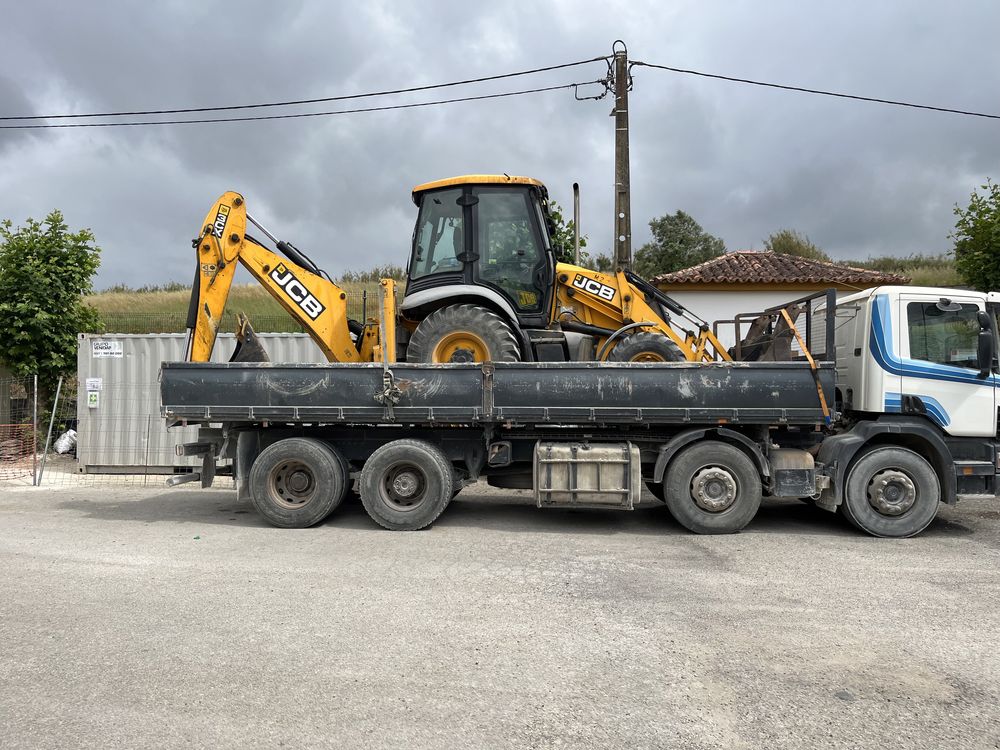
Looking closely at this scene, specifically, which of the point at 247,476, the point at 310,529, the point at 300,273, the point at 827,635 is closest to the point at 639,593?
the point at 827,635

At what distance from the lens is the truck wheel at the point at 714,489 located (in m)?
8.55

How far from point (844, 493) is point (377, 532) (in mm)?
5230

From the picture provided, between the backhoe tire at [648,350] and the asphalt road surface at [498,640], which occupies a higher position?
the backhoe tire at [648,350]

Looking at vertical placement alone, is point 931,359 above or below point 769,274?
below

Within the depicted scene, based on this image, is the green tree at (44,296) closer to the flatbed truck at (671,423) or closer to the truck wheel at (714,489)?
the flatbed truck at (671,423)

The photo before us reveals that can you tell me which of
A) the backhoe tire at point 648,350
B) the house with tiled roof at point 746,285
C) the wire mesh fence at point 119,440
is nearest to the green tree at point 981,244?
the house with tiled roof at point 746,285

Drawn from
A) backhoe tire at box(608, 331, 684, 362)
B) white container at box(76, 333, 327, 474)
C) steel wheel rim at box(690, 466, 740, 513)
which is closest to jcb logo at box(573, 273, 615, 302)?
backhoe tire at box(608, 331, 684, 362)

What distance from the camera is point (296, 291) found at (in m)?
9.79

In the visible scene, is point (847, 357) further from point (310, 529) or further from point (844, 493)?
point (310, 529)

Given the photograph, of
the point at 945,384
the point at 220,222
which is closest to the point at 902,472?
the point at 945,384

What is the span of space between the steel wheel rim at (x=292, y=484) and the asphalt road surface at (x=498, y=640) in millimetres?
509

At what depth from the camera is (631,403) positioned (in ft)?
27.9

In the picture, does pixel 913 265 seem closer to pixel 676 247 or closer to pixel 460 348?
pixel 676 247

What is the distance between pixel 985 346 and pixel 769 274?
32.5ft
